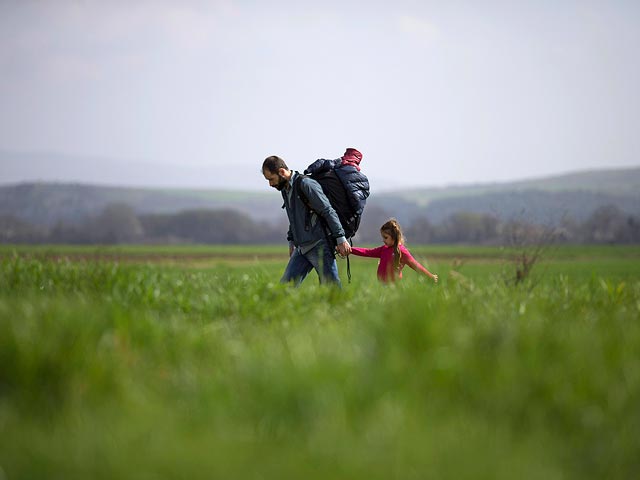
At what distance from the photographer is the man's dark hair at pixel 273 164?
8094 mm

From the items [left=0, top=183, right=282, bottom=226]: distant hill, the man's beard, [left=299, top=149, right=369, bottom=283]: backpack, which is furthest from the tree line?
the man's beard

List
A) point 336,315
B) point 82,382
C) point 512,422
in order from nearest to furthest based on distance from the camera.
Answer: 1. point 512,422
2. point 82,382
3. point 336,315

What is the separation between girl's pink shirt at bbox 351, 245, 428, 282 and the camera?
344 inches

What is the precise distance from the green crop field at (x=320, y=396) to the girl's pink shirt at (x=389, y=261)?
2.88 metres

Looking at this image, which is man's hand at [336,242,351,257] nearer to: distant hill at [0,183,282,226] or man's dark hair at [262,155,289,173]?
man's dark hair at [262,155,289,173]

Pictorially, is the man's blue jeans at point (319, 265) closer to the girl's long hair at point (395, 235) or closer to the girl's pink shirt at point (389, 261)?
the girl's pink shirt at point (389, 261)

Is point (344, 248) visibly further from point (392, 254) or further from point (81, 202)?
point (81, 202)

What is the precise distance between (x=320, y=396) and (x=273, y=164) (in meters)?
4.91

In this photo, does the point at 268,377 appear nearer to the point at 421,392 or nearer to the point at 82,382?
the point at 421,392

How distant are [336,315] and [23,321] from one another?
2979mm

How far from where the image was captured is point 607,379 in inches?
162

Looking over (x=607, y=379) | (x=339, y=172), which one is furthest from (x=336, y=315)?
(x=607, y=379)

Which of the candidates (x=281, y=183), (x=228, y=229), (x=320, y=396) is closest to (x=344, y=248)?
(x=281, y=183)

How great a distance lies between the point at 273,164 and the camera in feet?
26.6
